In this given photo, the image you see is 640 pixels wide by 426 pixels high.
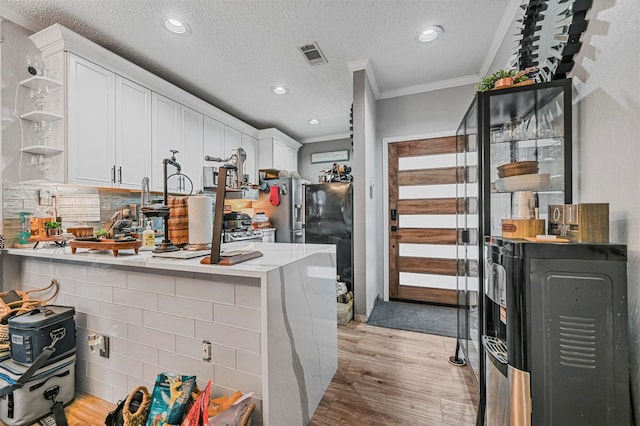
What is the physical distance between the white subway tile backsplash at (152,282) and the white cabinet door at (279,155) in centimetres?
355

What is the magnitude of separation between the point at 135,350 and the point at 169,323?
0.34 meters

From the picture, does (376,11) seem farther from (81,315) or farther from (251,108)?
(81,315)

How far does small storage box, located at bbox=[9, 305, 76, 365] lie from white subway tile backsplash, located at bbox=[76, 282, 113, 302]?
12 cm

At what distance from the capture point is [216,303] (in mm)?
1263

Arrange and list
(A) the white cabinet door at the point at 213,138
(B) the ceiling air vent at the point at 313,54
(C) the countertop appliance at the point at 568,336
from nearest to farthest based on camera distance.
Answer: (C) the countertop appliance at the point at 568,336 → (B) the ceiling air vent at the point at 313,54 → (A) the white cabinet door at the point at 213,138

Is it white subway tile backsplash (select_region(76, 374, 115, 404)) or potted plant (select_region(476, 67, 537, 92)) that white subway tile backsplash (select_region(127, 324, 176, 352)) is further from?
potted plant (select_region(476, 67, 537, 92))

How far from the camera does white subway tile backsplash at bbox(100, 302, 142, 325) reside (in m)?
1.49

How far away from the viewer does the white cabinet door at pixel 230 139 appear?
4.12 metres

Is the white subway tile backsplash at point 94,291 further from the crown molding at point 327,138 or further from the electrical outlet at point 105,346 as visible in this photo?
the crown molding at point 327,138

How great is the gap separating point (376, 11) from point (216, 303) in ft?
7.99

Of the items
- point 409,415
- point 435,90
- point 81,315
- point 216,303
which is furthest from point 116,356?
A: point 435,90

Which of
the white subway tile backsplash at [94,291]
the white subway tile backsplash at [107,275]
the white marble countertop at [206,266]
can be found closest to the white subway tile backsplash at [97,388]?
the white subway tile backsplash at [94,291]

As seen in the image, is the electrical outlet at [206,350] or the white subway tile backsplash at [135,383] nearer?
the electrical outlet at [206,350]

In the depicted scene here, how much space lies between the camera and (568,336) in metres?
0.92
